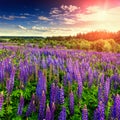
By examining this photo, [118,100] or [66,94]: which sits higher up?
[118,100]

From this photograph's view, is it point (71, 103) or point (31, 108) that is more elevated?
point (71, 103)

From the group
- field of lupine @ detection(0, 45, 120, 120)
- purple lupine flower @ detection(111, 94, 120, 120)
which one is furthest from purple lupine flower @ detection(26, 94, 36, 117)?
purple lupine flower @ detection(111, 94, 120, 120)

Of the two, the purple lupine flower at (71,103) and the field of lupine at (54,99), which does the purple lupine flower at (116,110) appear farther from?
the purple lupine flower at (71,103)

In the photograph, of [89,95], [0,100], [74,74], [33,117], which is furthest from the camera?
[74,74]

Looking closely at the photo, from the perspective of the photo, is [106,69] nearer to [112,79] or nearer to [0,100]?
[112,79]

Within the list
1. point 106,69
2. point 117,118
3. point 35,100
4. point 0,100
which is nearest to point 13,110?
point 35,100

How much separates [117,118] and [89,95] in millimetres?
1924

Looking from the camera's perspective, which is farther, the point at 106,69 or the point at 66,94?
the point at 106,69

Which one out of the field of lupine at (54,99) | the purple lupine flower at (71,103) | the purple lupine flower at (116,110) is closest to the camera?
the purple lupine flower at (116,110)

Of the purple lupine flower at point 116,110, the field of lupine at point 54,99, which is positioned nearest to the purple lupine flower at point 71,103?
the field of lupine at point 54,99

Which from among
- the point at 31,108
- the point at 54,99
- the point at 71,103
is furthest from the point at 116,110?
the point at 31,108

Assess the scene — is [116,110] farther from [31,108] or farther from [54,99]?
[31,108]

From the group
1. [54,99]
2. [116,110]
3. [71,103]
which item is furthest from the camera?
[54,99]

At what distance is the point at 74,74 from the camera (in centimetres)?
688
